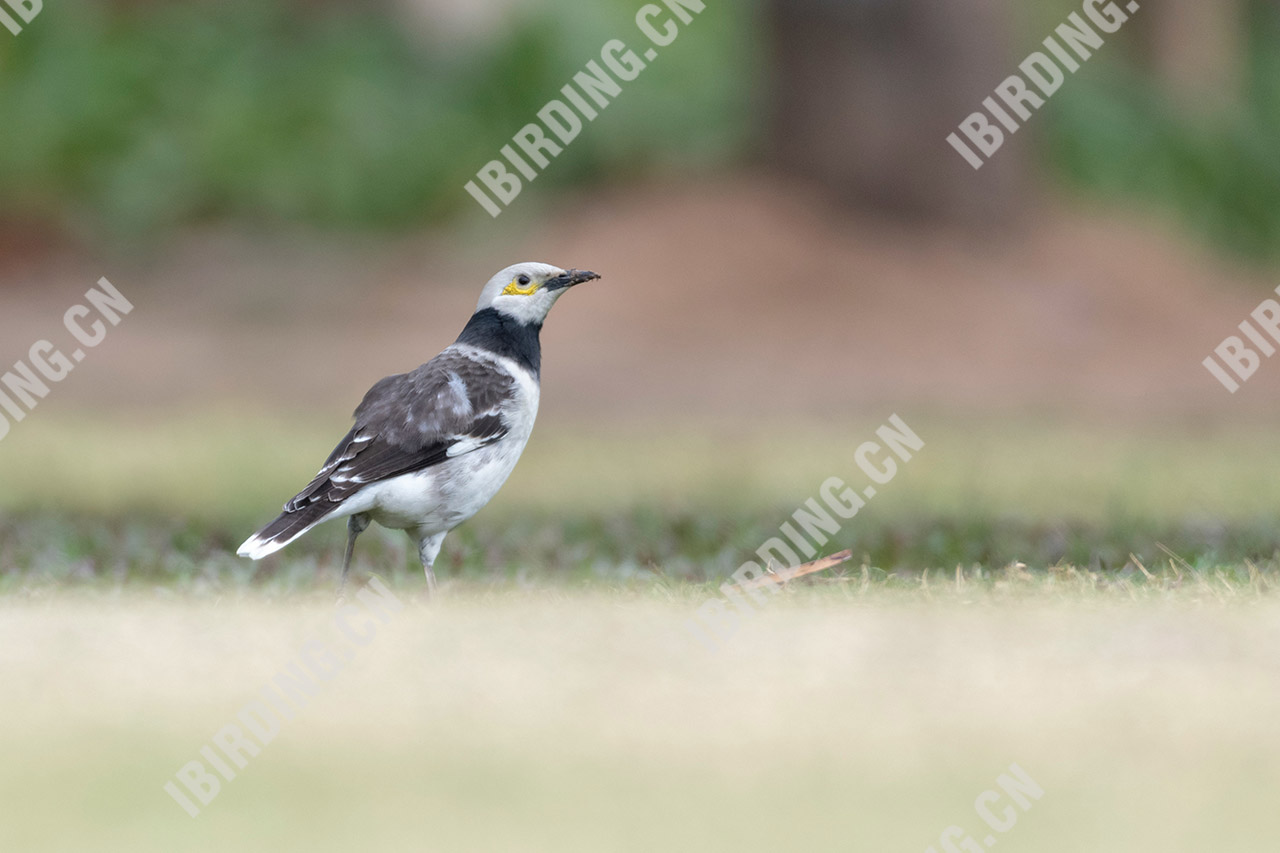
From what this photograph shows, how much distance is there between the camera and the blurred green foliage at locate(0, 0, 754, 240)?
51.1ft

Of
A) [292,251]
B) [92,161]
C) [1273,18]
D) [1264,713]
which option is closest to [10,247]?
[92,161]

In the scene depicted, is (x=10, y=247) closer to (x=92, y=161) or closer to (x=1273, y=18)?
(x=92, y=161)

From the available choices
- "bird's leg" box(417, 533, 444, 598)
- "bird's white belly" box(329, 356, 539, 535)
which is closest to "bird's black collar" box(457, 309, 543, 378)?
"bird's white belly" box(329, 356, 539, 535)

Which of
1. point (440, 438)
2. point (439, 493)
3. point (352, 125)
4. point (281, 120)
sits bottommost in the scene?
point (439, 493)

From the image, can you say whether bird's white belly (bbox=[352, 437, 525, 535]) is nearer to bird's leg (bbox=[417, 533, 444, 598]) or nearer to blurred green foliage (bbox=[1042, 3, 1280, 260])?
bird's leg (bbox=[417, 533, 444, 598])

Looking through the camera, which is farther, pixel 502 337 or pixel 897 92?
pixel 897 92

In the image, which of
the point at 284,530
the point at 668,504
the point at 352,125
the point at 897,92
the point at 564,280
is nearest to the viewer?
the point at 284,530

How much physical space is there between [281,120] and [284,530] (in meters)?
11.4

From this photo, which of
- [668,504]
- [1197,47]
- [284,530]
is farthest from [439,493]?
[1197,47]

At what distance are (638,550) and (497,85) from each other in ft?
35.9

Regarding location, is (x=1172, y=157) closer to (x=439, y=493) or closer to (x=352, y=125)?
(x=352, y=125)

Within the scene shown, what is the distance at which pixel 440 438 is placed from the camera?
5836mm

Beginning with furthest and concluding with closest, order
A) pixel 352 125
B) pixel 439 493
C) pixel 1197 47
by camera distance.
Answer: pixel 1197 47, pixel 352 125, pixel 439 493

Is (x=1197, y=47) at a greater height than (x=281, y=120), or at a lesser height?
lesser
